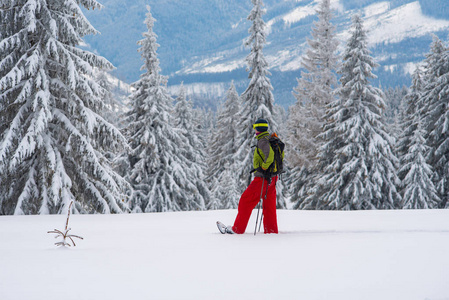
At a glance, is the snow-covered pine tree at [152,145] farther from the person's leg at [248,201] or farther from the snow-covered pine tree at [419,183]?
the person's leg at [248,201]

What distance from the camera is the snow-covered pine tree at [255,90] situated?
77.5ft

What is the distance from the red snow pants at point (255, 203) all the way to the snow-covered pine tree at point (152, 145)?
597 inches

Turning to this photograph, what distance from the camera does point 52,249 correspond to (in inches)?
180

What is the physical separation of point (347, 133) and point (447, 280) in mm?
18643

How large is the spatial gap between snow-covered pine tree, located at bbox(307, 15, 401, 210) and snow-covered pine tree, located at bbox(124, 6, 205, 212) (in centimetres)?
900

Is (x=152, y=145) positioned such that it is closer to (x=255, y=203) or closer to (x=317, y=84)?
(x=317, y=84)

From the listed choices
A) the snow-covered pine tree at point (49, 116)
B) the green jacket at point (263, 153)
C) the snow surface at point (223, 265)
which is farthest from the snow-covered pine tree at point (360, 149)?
the green jacket at point (263, 153)

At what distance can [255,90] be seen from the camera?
24219 mm

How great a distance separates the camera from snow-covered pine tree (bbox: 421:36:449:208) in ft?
75.2

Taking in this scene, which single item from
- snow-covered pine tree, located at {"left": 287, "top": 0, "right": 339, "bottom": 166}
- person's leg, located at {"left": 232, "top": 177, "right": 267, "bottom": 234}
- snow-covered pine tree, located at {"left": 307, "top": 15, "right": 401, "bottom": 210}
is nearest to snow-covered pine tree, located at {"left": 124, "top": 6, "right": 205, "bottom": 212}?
snow-covered pine tree, located at {"left": 307, "top": 15, "right": 401, "bottom": 210}

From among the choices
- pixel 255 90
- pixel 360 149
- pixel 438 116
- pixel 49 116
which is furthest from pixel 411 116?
pixel 49 116

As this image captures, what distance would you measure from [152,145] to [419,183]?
16840mm

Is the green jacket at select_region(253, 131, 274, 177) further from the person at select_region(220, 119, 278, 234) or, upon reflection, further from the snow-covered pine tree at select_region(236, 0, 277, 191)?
the snow-covered pine tree at select_region(236, 0, 277, 191)

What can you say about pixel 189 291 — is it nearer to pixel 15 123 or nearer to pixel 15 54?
pixel 15 123
